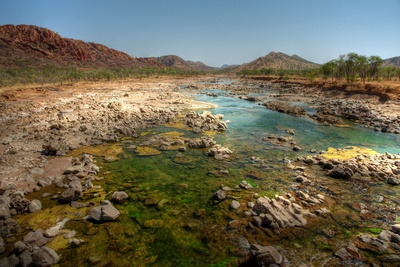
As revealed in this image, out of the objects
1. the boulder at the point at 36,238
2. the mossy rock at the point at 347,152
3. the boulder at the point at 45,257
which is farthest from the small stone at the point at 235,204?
the mossy rock at the point at 347,152

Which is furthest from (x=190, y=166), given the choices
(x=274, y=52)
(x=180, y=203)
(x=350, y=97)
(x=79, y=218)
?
(x=274, y=52)

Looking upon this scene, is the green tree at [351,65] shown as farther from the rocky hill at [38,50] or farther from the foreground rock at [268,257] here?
the rocky hill at [38,50]

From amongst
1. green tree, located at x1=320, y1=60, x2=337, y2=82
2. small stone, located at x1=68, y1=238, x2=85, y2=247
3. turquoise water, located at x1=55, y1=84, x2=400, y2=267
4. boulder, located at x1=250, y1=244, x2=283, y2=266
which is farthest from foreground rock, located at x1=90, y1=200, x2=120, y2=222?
green tree, located at x1=320, y1=60, x2=337, y2=82

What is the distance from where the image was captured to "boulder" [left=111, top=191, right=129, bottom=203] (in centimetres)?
871

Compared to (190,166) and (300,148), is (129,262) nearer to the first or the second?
(190,166)

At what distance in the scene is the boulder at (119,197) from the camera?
871cm

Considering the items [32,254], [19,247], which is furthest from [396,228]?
[19,247]

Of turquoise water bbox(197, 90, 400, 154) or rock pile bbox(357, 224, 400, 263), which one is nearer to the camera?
rock pile bbox(357, 224, 400, 263)

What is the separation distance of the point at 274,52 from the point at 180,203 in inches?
7968

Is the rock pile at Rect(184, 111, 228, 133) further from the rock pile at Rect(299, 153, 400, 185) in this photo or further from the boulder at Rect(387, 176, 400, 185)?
the boulder at Rect(387, 176, 400, 185)

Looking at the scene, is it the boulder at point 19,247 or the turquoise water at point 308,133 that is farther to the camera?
the turquoise water at point 308,133

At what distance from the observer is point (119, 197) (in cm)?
875

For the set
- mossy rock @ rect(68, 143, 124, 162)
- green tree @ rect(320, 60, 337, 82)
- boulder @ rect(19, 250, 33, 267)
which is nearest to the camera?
boulder @ rect(19, 250, 33, 267)

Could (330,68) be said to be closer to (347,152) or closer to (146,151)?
(347,152)
